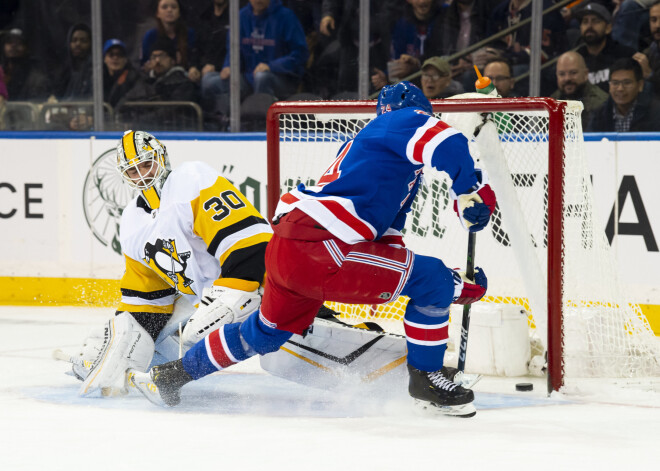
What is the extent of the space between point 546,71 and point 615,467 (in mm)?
2898

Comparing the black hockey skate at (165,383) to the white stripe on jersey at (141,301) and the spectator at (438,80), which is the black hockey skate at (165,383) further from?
the spectator at (438,80)

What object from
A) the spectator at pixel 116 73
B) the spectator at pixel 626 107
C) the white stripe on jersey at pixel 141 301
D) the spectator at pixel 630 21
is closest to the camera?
the white stripe on jersey at pixel 141 301

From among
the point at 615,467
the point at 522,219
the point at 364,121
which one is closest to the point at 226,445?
the point at 615,467

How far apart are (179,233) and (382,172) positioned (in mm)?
788

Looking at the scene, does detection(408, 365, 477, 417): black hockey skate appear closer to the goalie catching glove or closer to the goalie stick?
the goalie catching glove

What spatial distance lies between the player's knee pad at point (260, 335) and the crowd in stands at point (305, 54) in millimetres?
2446

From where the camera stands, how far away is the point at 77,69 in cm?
562

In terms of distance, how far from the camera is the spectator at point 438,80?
16.6 feet

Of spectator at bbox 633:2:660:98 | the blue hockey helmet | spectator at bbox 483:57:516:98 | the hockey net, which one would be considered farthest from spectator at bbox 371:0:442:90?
the blue hockey helmet

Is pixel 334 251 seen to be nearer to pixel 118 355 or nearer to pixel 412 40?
pixel 118 355

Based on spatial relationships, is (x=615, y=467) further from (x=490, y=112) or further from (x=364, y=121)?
(x=364, y=121)

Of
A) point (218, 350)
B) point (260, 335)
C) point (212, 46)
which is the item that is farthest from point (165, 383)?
point (212, 46)

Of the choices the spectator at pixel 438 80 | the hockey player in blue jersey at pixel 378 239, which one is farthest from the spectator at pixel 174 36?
the hockey player in blue jersey at pixel 378 239

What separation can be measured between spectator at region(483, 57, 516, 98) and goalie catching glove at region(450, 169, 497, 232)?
229 centimetres
